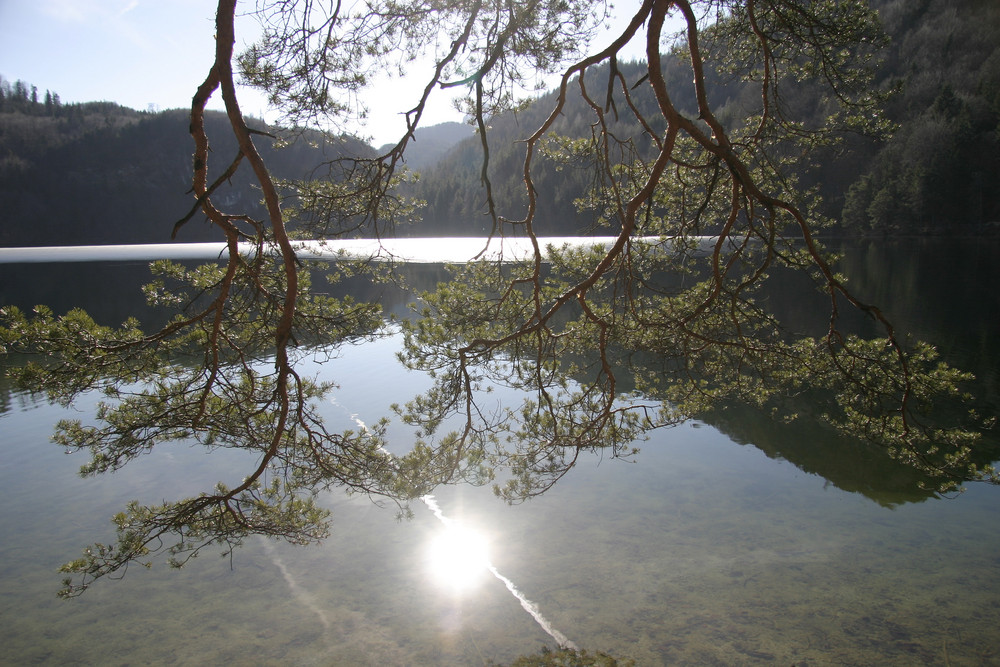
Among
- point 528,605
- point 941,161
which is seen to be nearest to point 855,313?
point 528,605

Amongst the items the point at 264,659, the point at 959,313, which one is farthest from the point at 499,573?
the point at 959,313

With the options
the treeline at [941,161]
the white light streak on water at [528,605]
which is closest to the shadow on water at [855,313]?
the white light streak on water at [528,605]

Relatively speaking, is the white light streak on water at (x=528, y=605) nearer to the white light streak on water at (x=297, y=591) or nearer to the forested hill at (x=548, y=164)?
the white light streak on water at (x=297, y=591)

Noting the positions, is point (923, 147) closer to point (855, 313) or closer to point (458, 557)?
point (855, 313)

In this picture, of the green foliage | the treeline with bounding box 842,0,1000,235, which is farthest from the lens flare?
the treeline with bounding box 842,0,1000,235

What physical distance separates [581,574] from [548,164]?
47884mm

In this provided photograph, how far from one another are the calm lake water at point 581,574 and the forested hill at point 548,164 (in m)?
3.09

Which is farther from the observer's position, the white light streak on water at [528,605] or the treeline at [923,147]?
the treeline at [923,147]

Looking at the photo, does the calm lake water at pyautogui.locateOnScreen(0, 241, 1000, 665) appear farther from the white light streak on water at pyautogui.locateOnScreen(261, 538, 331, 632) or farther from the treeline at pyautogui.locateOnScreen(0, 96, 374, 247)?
the treeline at pyautogui.locateOnScreen(0, 96, 374, 247)

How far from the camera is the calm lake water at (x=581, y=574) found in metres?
4.28

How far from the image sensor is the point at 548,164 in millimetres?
49906

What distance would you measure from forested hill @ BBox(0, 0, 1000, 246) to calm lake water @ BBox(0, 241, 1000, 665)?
3092mm

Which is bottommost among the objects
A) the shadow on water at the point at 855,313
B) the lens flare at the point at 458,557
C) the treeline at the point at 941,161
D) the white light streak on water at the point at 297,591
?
the white light streak on water at the point at 297,591

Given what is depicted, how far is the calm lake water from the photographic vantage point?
169 inches
